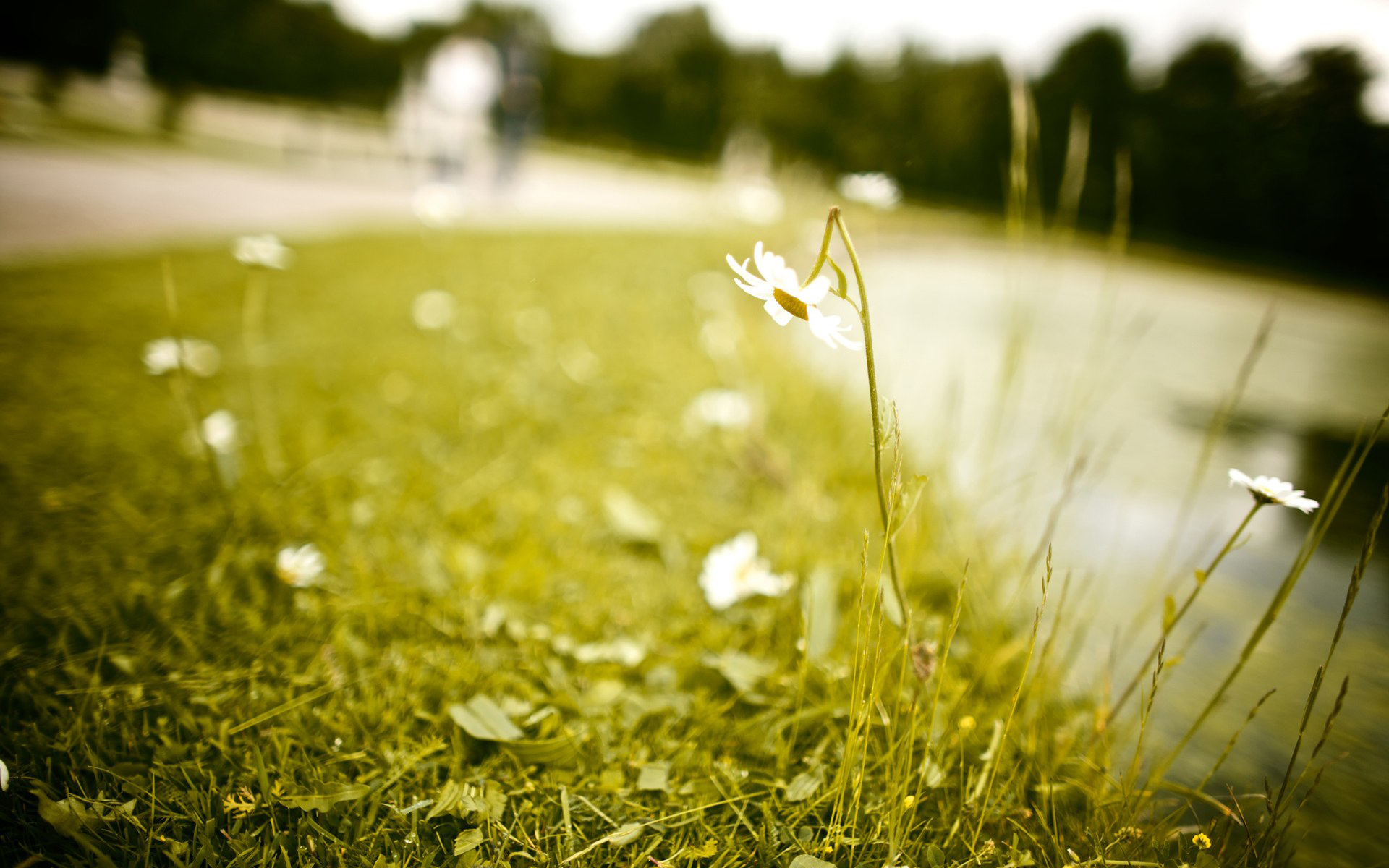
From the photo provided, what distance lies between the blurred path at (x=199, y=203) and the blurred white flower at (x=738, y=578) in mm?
2531

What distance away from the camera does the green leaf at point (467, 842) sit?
0.60 m

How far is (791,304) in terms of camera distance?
0.48m

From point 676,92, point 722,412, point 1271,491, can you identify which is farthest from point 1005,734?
point 676,92

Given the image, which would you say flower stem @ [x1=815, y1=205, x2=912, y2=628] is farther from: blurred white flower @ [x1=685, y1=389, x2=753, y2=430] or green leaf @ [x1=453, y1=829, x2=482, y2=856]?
blurred white flower @ [x1=685, y1=389, x2=753, y2=430]

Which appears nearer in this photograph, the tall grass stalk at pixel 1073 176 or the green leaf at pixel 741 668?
the green leaf at pixel 741 668

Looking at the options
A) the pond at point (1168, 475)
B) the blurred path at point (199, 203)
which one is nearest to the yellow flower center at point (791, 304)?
the pond at point (1168, 475)

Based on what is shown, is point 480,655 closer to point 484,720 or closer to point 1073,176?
point 484,720

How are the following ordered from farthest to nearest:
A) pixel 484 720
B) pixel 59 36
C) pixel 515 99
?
pixel 515 99 < pixel 59 36 < pixel 484 720

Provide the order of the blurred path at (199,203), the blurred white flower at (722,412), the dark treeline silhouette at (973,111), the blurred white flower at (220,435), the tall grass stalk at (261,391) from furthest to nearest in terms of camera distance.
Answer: the dark treeline silhouette at (973,111)
the blurred path at (199,203)
the blurred white flower at (722,412)
the tall grass stalk at (261,391)
the blurred white flower at (220,435)

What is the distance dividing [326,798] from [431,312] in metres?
1.79

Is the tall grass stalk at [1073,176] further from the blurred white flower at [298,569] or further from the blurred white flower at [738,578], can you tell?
the blurred white flower at [298,569]

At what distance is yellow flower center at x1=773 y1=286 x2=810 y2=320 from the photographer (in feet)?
1.58

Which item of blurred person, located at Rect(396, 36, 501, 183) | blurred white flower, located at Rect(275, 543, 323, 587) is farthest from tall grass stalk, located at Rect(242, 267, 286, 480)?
blurred person, located at Rect(396, 36, 501, 183)

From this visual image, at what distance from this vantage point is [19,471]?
3.46 feet
